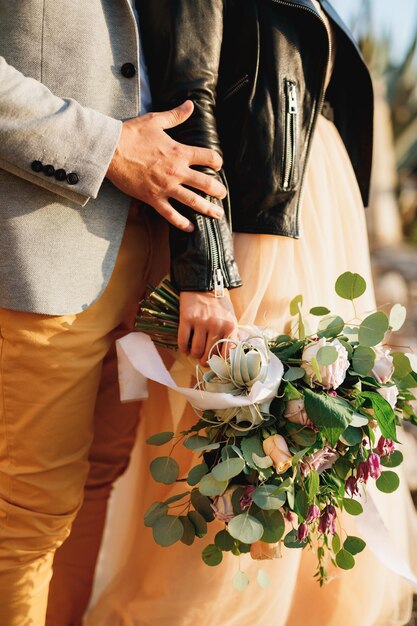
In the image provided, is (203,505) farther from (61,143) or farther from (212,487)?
(61,143)

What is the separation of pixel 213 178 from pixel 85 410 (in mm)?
645

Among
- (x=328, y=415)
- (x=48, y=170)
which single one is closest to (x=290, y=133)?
(x=48, y=170)

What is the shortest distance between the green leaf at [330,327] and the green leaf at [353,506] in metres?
0.37

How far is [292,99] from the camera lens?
154 centimetres

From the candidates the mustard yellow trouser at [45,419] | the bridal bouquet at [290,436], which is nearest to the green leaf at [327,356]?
the bridal bouquet at [290,436]

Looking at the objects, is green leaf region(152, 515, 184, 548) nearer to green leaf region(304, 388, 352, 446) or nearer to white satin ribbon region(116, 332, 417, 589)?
white satin ribbon region(116, 332, 417, 589)

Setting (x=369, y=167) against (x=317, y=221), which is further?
(x=369, y=167)

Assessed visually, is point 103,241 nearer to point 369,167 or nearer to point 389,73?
point 369,167

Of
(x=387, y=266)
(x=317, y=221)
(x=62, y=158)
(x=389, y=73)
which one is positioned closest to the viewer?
(x=62, y=158)

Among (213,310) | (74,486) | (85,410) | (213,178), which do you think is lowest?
(74,486)

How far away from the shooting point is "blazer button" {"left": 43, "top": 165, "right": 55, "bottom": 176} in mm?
1372

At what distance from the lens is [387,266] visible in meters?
5.52

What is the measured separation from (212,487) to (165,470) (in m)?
0.14

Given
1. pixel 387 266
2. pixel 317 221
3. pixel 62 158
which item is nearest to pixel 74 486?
pixel 62 158
